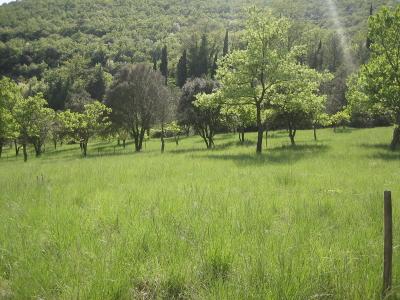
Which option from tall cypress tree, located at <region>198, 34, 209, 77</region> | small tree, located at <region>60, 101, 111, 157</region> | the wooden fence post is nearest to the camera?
the wooden fence post

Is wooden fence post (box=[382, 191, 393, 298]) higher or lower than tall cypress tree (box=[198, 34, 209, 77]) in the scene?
lower

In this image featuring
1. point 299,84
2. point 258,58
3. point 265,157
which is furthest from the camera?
point 299,84

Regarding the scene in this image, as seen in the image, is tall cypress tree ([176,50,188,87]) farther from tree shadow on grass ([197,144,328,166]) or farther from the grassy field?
the grassy field

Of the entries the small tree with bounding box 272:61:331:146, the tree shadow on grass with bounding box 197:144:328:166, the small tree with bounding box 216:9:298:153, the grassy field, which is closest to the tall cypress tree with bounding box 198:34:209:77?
the small tree with bounding box 272:61:331:146

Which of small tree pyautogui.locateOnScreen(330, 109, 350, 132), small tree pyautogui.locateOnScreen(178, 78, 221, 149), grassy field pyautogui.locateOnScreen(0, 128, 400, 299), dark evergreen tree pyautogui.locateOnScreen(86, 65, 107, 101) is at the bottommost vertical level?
grassy field pyautogui.locateOnScreen(0, 128, 400, 299)

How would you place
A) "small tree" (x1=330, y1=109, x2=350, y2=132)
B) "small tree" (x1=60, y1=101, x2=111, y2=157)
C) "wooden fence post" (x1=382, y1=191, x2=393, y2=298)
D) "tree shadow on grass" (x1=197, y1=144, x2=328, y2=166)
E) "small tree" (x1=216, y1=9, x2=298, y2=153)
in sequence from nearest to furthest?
"wooden fence post" (x1=382, y1=191, x2=393, y2=298)
"tree shadow on grass" (x1=197, y1=144, x2=328, y2=166)
"small tree" (x1=216, y1=9, x2=298, y2=153)
"small tree" (x1=60, y1=101, x2=111, y2=157)
"small tree" (x1=330, y1=109, x2=350, y2=132)

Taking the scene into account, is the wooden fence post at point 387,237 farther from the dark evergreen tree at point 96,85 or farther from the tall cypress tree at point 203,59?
the dark evergreen tree at point 96,85

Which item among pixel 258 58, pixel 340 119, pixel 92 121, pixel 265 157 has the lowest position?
pixel 265 157

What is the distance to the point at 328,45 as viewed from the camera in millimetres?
110438

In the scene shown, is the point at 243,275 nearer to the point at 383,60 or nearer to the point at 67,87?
the point at 383,60

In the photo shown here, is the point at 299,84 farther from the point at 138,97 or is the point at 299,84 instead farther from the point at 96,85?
the point at 96,85

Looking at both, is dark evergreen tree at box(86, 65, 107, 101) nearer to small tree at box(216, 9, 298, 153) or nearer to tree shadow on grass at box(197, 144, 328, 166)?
small tree at box(216, 9, 298, 153)

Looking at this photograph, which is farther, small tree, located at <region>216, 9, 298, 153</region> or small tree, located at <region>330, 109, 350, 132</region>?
small tree, located at <region>330, 109, 350, 132</region>

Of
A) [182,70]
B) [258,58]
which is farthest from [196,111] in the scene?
[182,70]
